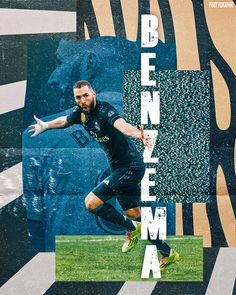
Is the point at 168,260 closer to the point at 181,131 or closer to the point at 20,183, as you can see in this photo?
the point at 181,131

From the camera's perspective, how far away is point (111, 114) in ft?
6.07

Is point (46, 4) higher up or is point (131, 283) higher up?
point (46, 4)

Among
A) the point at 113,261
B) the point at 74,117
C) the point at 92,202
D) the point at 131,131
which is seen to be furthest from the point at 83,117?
the point at 113,261

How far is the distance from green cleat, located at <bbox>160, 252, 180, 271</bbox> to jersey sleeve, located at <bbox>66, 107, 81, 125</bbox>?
1.64 ft

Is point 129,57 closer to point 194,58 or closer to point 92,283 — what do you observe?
point 194,58

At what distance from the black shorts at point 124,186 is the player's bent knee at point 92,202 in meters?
0.01

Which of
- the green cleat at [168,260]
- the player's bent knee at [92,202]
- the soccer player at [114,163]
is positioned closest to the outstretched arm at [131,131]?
the soccer player at [114,163]

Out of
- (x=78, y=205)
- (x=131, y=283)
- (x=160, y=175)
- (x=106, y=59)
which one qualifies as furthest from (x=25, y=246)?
(x=106, y=59)

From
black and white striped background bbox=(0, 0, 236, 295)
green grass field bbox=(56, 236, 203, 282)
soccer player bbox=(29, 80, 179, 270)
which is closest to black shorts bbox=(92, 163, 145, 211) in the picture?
soccer player bbox=(29, 80, 179, 270)

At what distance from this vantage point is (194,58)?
1.86m

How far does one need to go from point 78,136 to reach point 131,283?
0.48m

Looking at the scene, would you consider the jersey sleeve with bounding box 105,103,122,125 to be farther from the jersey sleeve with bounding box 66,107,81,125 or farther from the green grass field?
the green grass field

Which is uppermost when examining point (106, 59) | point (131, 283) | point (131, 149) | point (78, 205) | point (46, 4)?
point (46, 4)

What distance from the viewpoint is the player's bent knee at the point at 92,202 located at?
186 cm
